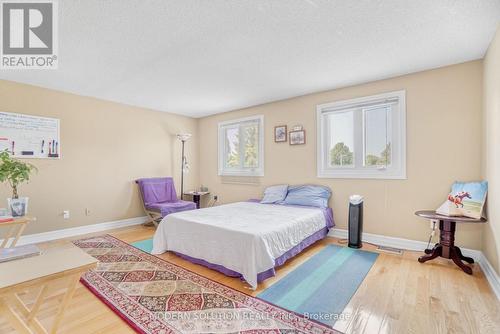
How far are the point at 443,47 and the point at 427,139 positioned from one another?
112cm

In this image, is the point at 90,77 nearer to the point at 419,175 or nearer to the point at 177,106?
the point at 177,106

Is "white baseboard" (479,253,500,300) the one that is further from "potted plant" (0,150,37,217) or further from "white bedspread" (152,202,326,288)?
"potted plant" (0,150,37,217)

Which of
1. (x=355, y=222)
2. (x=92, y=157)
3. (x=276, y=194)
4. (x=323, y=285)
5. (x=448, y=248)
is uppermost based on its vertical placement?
(x=92, y=157)

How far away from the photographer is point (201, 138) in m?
6.17

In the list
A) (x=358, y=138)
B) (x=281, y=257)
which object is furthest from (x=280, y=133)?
(x=281, y=257)

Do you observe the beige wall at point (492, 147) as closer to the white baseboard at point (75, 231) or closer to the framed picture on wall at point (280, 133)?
the framed picture on wall at point (280, 133)

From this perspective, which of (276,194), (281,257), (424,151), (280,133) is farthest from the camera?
(280,133)

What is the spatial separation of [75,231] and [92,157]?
1278 millimetres

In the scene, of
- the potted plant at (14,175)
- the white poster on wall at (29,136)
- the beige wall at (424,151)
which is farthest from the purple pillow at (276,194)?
the white poster on wall at (29,136)

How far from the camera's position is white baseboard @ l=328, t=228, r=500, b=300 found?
2322 mm

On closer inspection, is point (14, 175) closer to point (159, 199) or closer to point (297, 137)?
point (159, 199)

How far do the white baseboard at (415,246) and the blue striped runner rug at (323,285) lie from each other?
19.3 inches

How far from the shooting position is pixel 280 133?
4.68 meters

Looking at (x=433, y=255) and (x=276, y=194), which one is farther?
(x=276, y=194)
